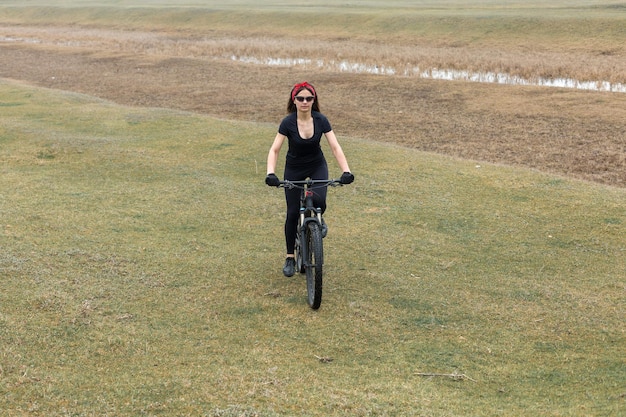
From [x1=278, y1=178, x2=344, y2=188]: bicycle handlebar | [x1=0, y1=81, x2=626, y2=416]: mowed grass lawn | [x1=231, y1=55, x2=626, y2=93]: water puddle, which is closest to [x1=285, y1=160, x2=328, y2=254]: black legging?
[x1=278, y1=178, x2=344, y2=188]: bicycle handlebar

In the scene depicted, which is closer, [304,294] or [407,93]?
[304,294]

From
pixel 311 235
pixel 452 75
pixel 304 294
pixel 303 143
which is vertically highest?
pixel 303 143

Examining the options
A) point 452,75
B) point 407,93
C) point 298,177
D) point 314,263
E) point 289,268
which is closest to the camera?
point 314,263

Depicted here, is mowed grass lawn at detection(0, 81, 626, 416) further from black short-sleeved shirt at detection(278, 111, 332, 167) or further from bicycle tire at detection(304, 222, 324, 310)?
black short-sleeved shirt at detection(278, 111, 332, 167)

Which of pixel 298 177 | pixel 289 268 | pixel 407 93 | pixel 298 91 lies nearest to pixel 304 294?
pixel 289 268

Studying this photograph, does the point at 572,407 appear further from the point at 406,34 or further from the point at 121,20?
the point at 121,20

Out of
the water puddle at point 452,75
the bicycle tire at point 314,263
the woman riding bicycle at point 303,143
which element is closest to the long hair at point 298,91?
the woman riding bicycle at point 303,143

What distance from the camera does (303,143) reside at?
24.8 ft

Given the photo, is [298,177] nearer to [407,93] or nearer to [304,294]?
[304,294]

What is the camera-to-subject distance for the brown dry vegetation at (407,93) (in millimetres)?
17422

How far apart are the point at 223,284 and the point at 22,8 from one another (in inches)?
3530

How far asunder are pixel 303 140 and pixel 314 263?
131 cm

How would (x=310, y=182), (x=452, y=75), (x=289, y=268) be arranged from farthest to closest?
1. (x=452, y=75)
2. (x=289, y=268)
3. (x=310, y=182)

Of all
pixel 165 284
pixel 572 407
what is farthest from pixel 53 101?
pixel 572 407
